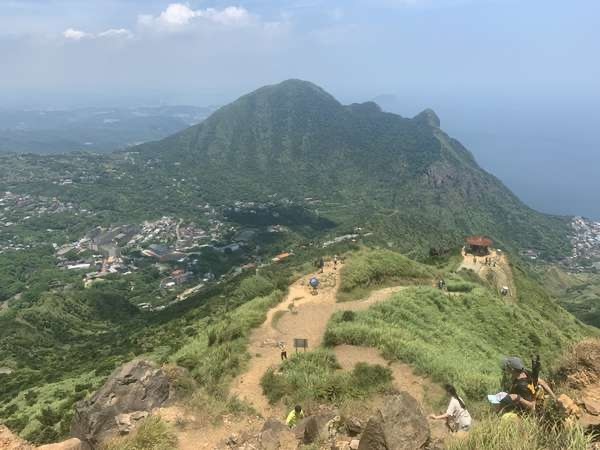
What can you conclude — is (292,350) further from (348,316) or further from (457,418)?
(457,418)

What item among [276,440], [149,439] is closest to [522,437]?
[276,440]

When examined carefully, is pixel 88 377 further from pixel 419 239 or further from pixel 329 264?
pixel 419 239

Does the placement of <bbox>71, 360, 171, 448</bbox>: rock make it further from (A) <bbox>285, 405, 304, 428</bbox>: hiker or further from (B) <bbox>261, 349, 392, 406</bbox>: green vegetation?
(A) <bbox>285, 405, 304, 428</bbox>: hiker

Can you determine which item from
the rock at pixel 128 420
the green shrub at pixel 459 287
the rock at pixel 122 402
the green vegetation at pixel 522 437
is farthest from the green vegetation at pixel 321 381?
the green shrub at pixel 459 287

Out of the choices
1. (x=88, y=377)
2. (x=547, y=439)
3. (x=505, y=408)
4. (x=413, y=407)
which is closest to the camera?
(x=547, y=439)

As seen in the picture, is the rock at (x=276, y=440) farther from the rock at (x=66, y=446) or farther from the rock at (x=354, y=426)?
the rock at (x=66, y=446)

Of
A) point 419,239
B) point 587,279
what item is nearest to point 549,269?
point 587,279
